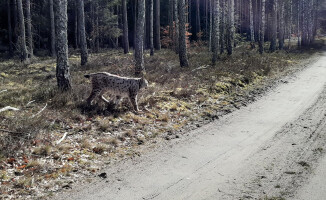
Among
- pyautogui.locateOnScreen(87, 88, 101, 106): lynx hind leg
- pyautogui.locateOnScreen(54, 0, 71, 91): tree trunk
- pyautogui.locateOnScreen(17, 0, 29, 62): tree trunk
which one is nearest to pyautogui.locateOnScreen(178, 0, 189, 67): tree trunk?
pyautogui.locateOnScreen(54, 0, 71, 91): tree trunk

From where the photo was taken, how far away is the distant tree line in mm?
15589

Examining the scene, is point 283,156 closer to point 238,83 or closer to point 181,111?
point 181,111

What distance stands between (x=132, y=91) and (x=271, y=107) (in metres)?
5.88

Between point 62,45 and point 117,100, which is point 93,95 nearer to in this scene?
point 117,100

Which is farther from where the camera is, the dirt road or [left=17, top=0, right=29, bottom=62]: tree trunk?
[left=17, top=0, right=29, bottom=62]: tree trunk

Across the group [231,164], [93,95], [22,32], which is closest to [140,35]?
[93,95]

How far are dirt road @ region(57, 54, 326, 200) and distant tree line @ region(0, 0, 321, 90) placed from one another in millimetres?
5902

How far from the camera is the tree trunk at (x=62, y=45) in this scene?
10719 millimetres

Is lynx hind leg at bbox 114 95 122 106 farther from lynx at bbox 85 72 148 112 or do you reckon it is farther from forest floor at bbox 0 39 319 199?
forest floor at bbox 0 39 319 199

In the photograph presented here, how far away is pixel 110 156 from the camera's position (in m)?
7.06

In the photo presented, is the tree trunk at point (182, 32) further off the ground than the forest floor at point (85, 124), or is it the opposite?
the tree trunk at point (182, 32)

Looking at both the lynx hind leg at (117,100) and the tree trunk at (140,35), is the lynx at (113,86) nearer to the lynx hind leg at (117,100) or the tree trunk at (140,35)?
the lynx hind leg at (117,100)

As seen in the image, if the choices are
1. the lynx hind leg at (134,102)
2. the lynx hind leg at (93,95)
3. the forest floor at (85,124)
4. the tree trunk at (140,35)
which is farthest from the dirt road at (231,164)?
the tree trunk at (140,35)

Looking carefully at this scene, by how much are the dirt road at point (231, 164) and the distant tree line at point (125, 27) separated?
19.4ft
